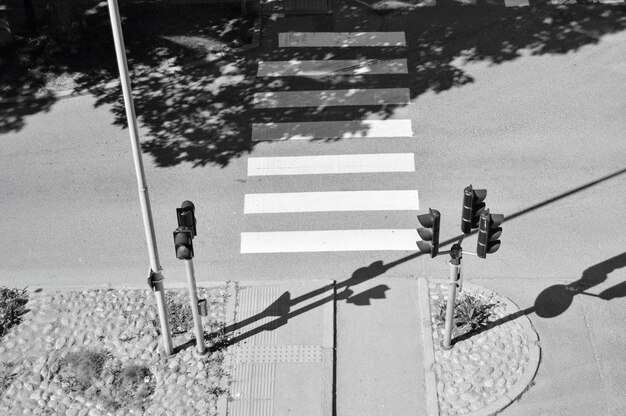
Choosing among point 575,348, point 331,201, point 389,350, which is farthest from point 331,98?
point 575,348

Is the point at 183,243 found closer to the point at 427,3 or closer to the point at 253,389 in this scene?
the point at 253,389

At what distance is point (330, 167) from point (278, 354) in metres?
4.94

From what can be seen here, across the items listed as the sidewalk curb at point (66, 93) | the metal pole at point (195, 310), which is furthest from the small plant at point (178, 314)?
the sidewalk curb at point (66, 93)

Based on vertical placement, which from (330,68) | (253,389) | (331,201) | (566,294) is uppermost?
(330,68)

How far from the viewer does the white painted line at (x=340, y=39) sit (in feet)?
69.5

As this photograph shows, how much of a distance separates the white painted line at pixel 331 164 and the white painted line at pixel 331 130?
68cm

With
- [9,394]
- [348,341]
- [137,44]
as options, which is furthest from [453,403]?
[137,44]

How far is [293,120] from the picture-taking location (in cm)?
1902

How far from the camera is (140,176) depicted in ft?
40.2

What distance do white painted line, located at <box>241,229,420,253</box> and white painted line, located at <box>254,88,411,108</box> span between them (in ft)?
13.6

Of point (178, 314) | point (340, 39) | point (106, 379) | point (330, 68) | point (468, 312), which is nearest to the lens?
point (106, 379)

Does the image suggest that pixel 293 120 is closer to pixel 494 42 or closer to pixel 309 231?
pixel 309 231

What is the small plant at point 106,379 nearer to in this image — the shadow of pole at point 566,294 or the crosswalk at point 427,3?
the shadow of pole at point 566,294

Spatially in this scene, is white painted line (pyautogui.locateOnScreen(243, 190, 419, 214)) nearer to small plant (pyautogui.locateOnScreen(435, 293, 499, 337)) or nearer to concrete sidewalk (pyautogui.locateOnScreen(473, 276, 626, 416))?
concrete sidewalk (pyautogui.locateOnScreen(473, 276, 626, 416))
